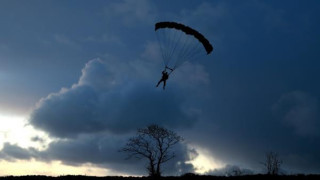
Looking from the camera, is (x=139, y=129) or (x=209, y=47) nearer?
(x=209, y=47)

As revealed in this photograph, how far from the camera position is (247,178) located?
26.1m

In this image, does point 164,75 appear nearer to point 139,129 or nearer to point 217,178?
point 217,178

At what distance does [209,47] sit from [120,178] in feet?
55.1

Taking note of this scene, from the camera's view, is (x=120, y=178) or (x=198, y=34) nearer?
(x=120, y=178)

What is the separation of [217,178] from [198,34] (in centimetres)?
1669

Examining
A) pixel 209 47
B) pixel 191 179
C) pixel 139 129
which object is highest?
pixel 209 47

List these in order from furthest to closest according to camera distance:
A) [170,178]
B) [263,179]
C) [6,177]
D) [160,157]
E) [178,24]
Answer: [160,157]
[178,24]
[6,177]
[170,178]
[263,179]

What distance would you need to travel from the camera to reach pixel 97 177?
99.4ft

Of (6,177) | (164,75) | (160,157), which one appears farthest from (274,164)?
(6,177)

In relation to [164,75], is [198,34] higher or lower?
higher

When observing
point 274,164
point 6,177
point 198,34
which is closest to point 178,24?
point 198,34

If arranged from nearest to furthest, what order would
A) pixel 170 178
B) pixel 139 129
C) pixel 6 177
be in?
pixel 170 178, pixel 6 177, pixel 139 129

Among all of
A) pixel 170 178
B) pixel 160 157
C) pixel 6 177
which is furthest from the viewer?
pixel 160 157

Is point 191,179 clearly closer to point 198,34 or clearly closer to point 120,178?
point 120,178
